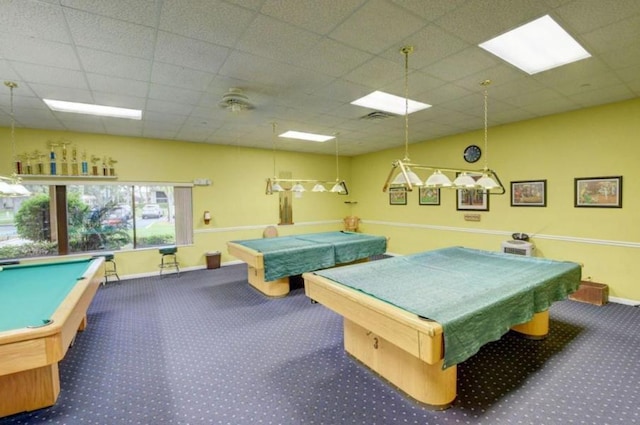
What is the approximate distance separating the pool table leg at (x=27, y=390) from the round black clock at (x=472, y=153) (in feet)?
21.3

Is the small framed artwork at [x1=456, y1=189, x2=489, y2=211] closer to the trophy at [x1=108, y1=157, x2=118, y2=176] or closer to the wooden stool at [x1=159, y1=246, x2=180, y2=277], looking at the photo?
the wooden stool at [x1=159, y1=246, x2=180, y2=277]

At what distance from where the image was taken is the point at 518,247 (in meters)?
4.76

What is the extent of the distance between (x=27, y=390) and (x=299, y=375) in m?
2.05

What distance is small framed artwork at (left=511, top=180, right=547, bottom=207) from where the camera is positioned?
4843mm

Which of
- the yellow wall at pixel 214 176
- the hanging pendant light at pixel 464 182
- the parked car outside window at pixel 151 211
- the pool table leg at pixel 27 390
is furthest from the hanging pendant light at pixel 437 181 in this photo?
the parked car outside window at pixel 151 211

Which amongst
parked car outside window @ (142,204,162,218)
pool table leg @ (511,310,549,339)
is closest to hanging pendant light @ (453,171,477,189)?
pool table leg @ (511,310,549,339)

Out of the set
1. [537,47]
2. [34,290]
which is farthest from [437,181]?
[34,290]

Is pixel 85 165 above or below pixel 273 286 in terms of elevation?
above

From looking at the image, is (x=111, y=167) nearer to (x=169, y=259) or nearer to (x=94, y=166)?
(x=94, y=166)

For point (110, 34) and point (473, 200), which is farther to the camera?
point (473, 200)

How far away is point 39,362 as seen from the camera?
1.80 metres

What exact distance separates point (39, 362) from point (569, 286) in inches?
174

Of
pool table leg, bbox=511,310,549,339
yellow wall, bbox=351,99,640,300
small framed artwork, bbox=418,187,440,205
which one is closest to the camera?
pool table leg, bbox=511,310,549,339

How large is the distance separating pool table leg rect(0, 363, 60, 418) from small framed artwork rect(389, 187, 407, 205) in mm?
6626
